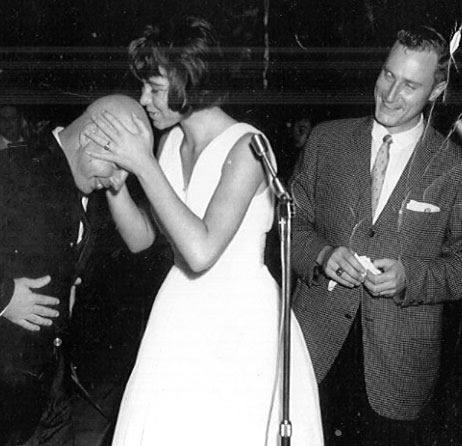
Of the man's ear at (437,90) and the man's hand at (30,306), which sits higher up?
the man's ear at (437,90)

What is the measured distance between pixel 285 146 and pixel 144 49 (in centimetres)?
36

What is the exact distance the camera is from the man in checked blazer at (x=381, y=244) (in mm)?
2230

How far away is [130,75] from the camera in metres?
2.20

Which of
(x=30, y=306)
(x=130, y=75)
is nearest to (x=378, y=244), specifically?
(x=130, y=75)

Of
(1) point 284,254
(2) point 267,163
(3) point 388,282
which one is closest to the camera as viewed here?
(2) point 267,163

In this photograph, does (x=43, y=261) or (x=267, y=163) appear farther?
(x=43, y=261)

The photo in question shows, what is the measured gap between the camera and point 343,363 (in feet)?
7.47

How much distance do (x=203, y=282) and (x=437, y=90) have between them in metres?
0.64

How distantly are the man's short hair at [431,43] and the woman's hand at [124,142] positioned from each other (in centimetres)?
59

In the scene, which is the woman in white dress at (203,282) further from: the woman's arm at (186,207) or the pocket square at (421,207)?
the pocket square at (421,207)

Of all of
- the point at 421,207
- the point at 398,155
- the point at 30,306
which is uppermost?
the point at 398,155

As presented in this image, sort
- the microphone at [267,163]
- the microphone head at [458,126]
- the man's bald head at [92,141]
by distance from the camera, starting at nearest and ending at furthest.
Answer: the microphone at [267,163] → the man's bald head at [92,141] → the microphone head at [458,126]

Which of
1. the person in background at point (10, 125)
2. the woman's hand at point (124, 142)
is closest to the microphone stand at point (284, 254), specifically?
the woman's hand at point (124, 142)

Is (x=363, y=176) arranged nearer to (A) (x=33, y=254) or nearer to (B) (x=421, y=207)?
(B) (x=421, y=207)
